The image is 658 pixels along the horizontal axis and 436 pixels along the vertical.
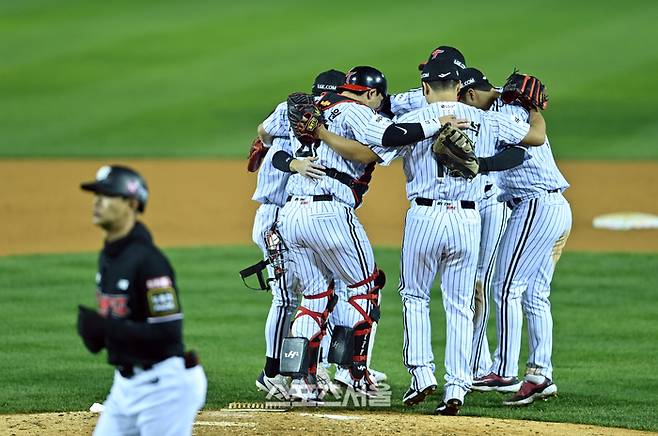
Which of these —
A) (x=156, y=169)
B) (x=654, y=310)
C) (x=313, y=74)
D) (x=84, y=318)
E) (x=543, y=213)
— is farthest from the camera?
(x=313, y=74)

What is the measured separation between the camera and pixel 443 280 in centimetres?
743

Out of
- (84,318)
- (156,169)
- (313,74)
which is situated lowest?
(84,318)

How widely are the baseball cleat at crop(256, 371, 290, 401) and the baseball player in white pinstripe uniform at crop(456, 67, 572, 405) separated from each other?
1371 millimetres

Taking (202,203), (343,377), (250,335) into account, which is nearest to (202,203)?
(202,203)

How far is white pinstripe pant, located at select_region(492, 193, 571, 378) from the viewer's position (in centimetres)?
802

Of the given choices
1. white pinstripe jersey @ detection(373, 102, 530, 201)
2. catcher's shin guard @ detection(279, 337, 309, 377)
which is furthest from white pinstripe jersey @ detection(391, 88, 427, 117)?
catcher's shin guard @ detection(279, 337, 309, 377)

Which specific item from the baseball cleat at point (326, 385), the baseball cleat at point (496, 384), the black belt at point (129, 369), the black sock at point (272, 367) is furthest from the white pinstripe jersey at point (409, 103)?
the black belt at point (129, 369)

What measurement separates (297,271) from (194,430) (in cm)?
132

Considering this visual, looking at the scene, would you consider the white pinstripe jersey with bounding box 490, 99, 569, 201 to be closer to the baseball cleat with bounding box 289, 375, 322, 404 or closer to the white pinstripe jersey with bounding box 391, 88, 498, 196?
the white pinstripe jersey with bounding box 391, 88, 498, 196

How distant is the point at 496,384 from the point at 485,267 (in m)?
0.77

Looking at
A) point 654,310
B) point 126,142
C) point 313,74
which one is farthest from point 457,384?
point 313,74

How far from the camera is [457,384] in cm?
735

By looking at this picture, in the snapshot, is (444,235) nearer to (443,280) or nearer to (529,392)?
(443,280)

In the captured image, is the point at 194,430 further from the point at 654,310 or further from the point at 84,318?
the point at 654,310
